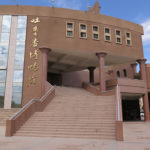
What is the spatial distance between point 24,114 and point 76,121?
342 centimetres

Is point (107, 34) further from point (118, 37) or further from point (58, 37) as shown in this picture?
point (58, 37)

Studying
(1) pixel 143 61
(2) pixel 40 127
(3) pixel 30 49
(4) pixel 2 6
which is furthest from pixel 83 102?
(4) pixel 2 6

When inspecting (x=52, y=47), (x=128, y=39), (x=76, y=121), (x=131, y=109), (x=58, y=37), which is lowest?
(x=76, y=121)

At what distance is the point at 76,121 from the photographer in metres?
11.7

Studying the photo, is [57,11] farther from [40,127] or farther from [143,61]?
[40,127]

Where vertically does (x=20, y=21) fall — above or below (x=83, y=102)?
above

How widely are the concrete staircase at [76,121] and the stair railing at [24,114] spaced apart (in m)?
0.29

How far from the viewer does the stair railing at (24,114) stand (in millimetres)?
10445

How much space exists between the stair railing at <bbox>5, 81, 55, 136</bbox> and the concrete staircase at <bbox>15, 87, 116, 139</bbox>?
291mm

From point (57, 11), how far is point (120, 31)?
792 centimetres

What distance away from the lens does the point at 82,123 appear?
11391mm

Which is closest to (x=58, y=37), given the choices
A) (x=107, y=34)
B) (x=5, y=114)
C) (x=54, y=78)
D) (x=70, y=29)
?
(x=70, y=29)

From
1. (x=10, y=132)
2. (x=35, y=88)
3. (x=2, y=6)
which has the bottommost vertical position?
(x=10, y=132)

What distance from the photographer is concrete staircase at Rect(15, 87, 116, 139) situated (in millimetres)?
10234
